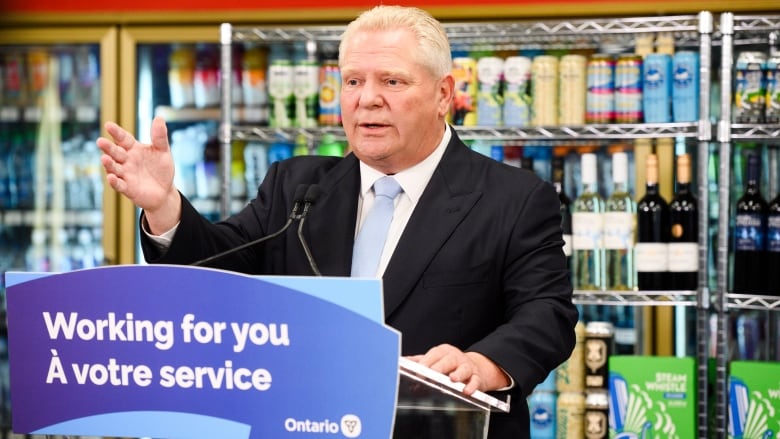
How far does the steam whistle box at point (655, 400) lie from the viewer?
145 inches

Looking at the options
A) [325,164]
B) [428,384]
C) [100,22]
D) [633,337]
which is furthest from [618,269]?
[428,384]

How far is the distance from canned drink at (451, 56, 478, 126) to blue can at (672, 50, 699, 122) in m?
0.69

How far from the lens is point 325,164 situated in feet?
6.97

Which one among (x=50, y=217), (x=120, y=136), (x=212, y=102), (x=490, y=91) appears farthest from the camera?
(x=50, y=217)

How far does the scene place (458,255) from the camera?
74.5 inches

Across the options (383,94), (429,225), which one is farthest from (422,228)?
(383,94)

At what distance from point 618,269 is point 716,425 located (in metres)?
0.60

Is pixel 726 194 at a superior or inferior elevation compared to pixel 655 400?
superior

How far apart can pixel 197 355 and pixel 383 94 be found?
2.37ft

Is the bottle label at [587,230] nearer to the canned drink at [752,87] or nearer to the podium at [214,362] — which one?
the canned drink at [752,87]

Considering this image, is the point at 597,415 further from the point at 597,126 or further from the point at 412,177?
the point at 412,177

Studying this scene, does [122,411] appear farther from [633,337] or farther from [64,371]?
[633,337]

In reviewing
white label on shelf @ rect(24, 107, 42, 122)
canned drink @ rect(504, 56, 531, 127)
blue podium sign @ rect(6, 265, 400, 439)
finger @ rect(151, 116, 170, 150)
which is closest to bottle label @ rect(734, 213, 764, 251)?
canned drink @ rect(504, 56, 531, 127)

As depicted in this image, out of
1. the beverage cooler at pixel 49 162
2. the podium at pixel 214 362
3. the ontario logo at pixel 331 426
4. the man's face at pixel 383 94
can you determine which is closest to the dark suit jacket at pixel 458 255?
the man's face at pixel 383 94
